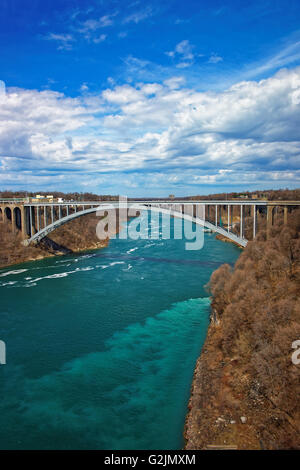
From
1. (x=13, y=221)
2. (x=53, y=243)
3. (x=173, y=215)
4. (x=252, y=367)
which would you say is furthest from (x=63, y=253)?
(x=252, y=367)

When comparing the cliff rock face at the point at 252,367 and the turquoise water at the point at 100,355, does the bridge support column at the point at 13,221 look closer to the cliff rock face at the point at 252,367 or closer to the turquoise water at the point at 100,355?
the turquoise water at the point at 100,355

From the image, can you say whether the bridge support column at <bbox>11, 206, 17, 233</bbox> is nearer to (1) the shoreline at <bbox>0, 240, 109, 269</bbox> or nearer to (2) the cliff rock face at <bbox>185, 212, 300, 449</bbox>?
(1) the shoreline at <bbox>0, 240, 109, 269</bbox>

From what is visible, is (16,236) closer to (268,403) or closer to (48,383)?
(48,383)

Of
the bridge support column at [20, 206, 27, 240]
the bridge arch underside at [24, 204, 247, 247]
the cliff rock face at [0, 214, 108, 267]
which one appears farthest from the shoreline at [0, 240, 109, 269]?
the bridge support column at [20, 206, 27, 240]

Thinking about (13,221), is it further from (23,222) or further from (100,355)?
(100,355)
